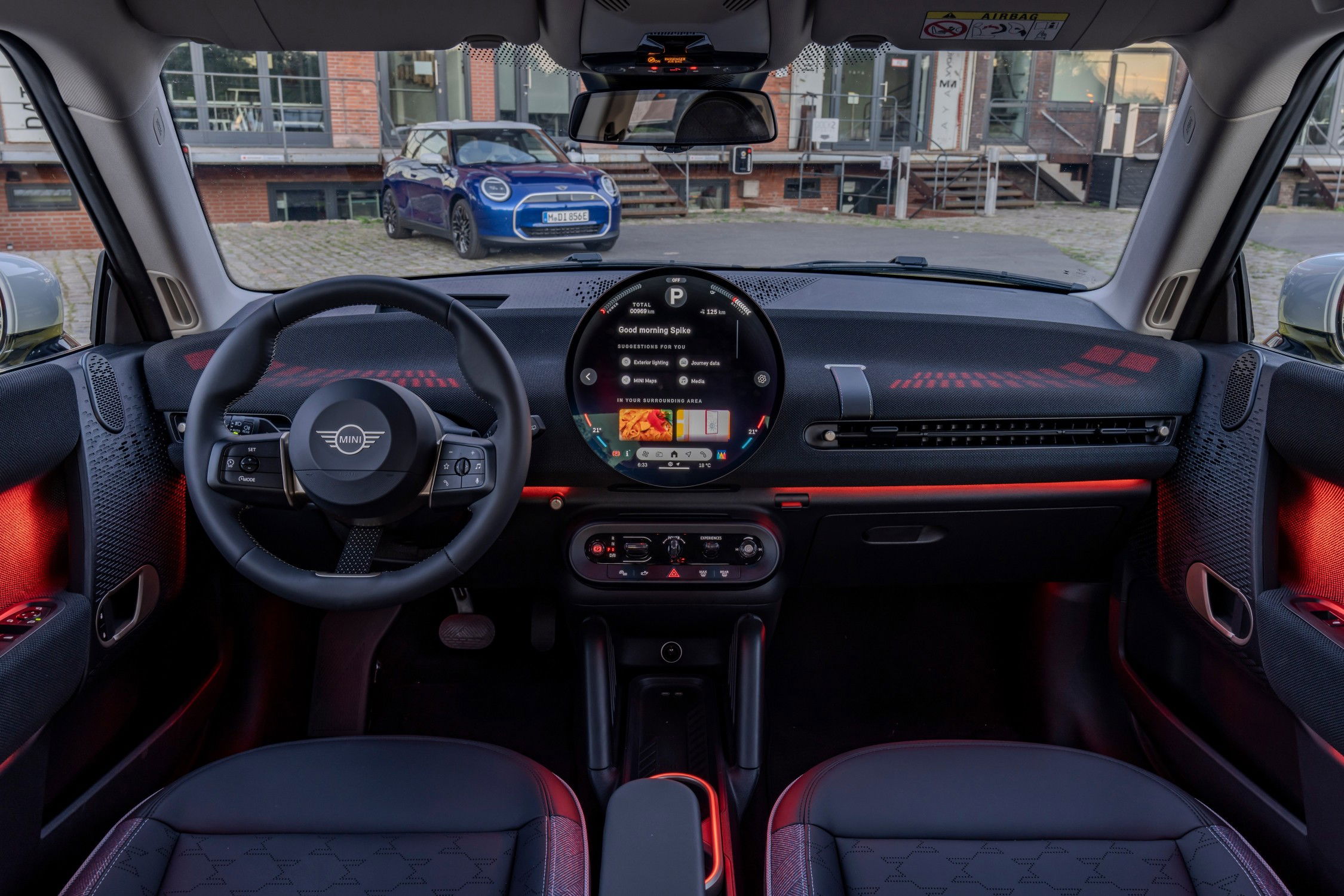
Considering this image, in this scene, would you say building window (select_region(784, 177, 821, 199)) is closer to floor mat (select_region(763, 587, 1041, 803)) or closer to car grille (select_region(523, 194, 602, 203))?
car grille (select_region(523, 194, 602, 203))

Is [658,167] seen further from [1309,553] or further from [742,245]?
[1309,553]

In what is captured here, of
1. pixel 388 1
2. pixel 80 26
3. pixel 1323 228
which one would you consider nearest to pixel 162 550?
pixel 80 26

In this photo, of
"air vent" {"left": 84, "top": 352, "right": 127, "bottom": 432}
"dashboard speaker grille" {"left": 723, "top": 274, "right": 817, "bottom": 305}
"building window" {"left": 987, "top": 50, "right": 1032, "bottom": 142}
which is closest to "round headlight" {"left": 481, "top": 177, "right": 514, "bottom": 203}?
"dashboard speaker grille" {"left": 723, "top": 274, "right": 817, "bottom": 305}

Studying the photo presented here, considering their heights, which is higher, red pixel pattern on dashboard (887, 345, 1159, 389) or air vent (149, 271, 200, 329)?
air vent (149, 271, 200, 329)

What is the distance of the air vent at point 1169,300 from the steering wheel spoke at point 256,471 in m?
2.11

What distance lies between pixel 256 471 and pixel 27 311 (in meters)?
0.89

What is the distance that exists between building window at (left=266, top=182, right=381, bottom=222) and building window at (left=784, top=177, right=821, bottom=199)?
1248mm

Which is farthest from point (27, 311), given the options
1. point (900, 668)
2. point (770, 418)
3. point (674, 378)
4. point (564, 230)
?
point (900, 668)

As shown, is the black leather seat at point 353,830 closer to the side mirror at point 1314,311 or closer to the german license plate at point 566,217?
the german license plate at point 566,217

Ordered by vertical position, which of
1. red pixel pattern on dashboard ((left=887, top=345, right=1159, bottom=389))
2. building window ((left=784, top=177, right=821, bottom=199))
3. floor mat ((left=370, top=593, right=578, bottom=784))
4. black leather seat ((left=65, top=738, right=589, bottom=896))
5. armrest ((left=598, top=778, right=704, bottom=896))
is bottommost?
floor mat ((left=370, top=593, right=578, bottom=784))

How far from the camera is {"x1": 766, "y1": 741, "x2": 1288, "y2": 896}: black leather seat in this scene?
171 cm

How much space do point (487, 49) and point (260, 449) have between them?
1100 mm

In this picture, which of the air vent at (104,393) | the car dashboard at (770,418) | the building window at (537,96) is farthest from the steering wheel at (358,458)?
the building window at (537,96)

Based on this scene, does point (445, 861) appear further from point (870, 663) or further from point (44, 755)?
point (870, 663)
